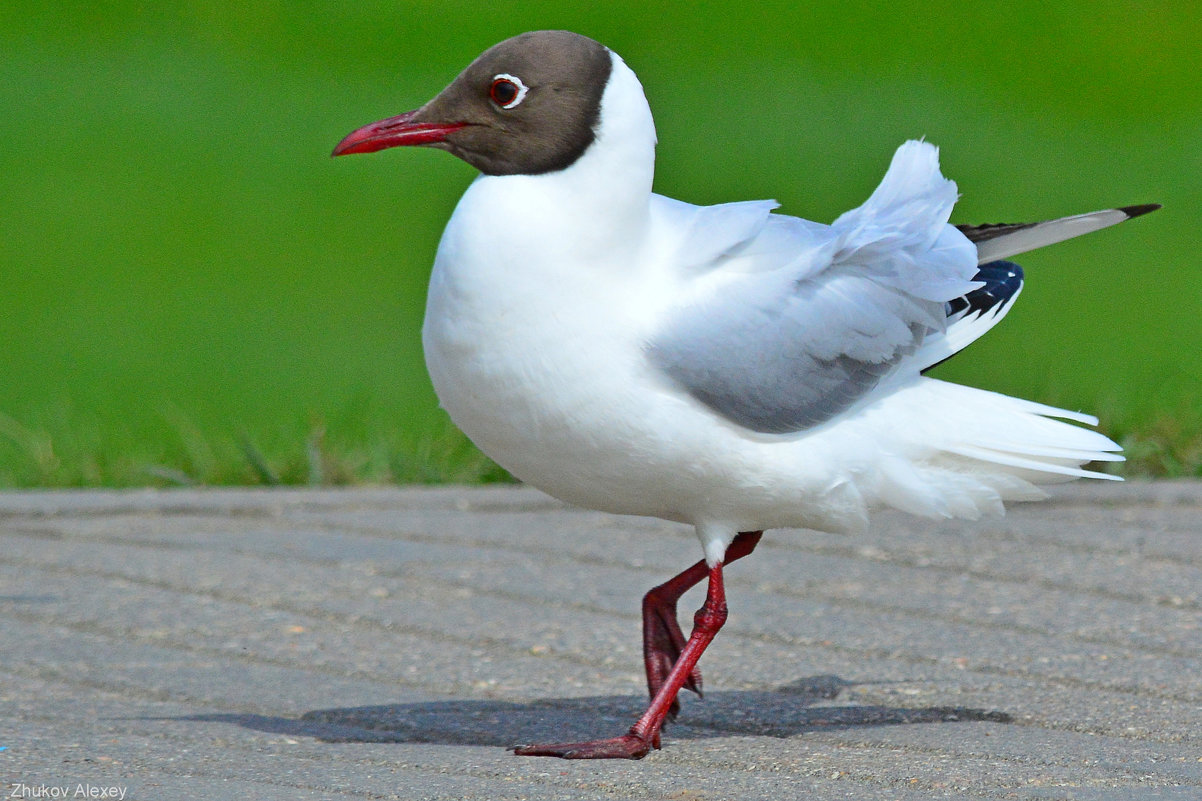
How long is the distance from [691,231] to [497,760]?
1.20 m

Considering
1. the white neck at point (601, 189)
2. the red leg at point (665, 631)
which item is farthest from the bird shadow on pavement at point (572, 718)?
the white neck at point (601, 189)

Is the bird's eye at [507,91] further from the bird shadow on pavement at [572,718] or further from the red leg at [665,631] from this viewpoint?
the bird shadow on pavement at [572,718]

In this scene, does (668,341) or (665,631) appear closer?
(668,341)

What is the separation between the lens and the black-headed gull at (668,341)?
3.59m

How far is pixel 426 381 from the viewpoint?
8.20m

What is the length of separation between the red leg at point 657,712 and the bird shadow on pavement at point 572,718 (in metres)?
0.18

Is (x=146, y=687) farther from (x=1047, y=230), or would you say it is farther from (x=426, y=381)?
(x=426, y=381)

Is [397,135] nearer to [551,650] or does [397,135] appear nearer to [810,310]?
[810,310]

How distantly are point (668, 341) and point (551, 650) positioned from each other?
4.44ft

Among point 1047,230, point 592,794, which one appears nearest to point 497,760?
point 592,794

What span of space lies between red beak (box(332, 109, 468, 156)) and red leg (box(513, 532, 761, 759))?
3.68ft

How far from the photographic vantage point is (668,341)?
3611 mm

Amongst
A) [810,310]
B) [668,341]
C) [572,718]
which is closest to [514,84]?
[668,341]

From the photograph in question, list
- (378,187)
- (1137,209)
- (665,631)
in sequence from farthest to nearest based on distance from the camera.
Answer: (378,187)
(1137,209)
(665,631)
